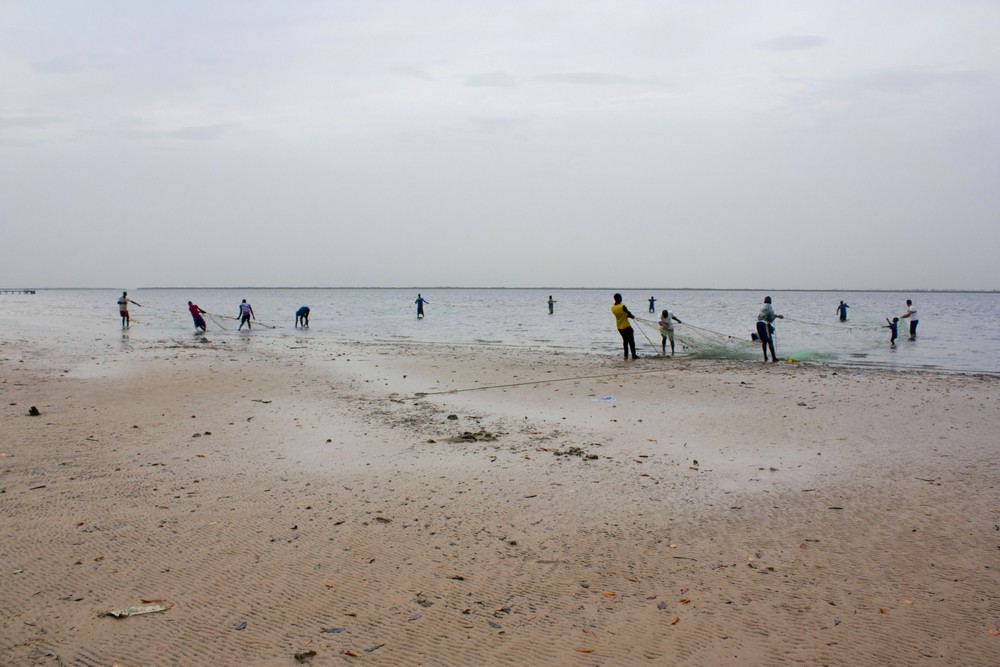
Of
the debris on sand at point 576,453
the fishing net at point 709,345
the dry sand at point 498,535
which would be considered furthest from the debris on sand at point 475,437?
the fishing net at point 709,345

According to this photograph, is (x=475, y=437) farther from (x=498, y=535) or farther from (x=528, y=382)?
(x=528, y=382)

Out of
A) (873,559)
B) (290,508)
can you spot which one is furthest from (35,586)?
(873,559)

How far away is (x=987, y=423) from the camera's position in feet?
30.6

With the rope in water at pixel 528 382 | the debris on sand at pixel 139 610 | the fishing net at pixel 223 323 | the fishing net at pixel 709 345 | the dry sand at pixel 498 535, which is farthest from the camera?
the fishing net at pixel 223 323

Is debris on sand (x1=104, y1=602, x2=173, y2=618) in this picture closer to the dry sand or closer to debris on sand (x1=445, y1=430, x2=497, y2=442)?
the dry sand

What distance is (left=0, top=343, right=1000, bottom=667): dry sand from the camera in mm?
3588

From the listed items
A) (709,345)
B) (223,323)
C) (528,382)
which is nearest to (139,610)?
(528,382)

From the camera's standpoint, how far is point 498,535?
5.02m

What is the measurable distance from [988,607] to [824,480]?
2.69 m

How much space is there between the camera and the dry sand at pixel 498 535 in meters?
3.59

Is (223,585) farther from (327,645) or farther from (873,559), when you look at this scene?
(873,559)

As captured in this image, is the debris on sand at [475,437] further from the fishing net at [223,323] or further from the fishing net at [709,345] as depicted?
the fishing net at [223,323]

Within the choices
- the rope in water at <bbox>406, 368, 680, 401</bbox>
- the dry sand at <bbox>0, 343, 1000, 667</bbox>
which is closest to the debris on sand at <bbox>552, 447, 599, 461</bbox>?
the dry sand at <bbox>0, 343, 1000, 667</bbox>

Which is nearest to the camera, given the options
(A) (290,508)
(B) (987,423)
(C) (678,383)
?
(A) (290,508)
